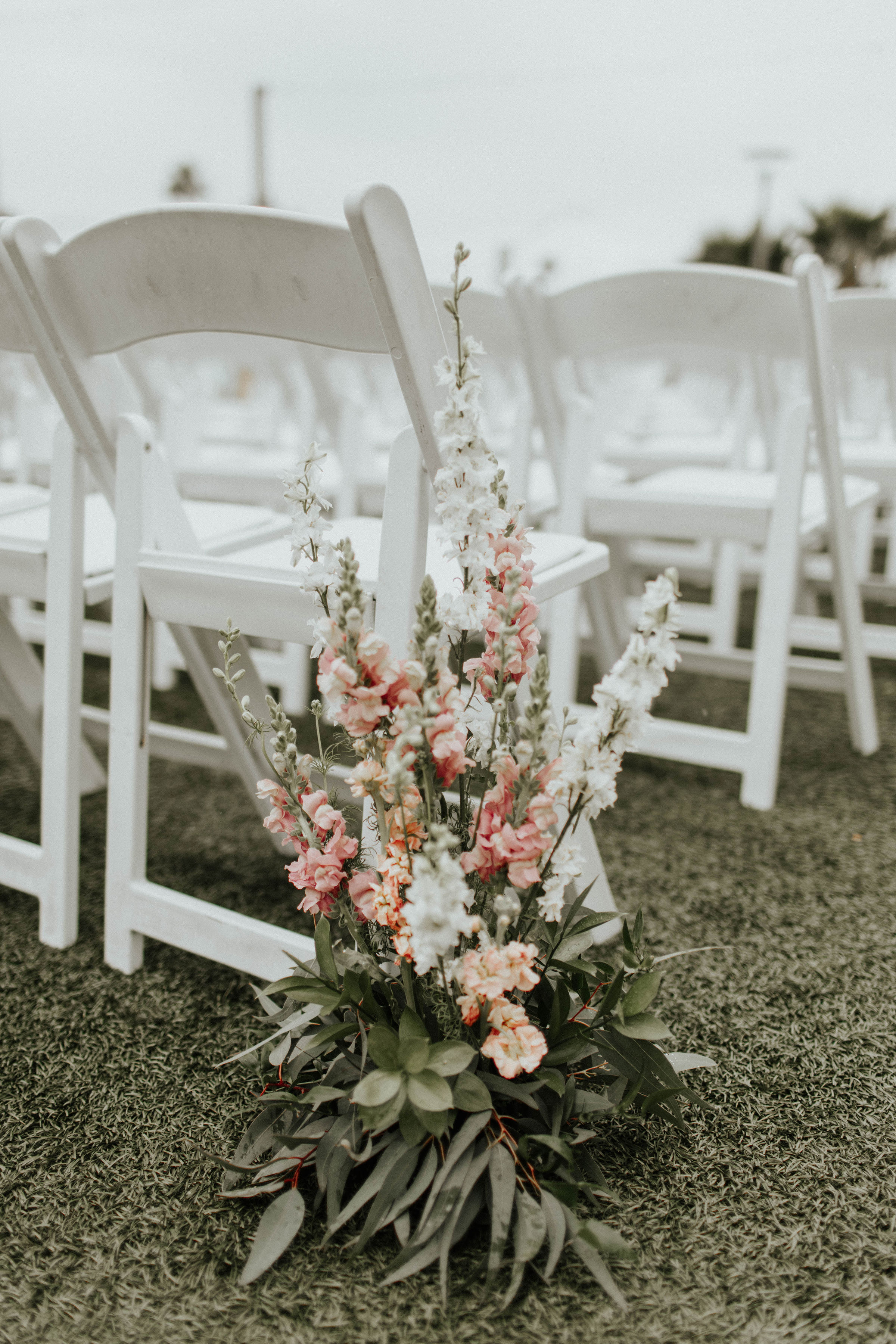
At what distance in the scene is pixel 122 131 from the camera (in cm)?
468

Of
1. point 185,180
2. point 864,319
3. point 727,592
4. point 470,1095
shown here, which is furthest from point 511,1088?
point 185,180

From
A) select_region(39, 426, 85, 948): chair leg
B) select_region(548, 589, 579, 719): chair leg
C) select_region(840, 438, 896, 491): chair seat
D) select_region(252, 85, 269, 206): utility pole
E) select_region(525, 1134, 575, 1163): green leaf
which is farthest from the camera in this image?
select_region(252, 85, 269, 206): utility pole

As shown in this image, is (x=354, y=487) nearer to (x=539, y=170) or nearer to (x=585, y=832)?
(x=585, y=832)

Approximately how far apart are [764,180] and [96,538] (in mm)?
6773

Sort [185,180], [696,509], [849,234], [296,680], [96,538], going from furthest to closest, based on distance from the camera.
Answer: [185,180] < [849,234] < [296,680] < [696,509] < [96,538]

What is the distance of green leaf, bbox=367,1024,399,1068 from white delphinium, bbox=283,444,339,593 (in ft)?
1.08

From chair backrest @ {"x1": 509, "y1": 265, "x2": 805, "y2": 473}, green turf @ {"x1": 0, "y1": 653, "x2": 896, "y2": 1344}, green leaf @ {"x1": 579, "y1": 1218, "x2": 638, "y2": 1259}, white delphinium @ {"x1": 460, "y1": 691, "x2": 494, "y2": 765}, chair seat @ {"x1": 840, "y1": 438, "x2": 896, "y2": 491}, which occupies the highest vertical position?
chair backrest @ {"x1": 509, "y1": 265, "x2": 805, "y2": 473}

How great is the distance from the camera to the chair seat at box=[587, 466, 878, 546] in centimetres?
149

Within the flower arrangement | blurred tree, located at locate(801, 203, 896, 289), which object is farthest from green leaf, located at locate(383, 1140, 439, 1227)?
blurred tree, located at locate(801, 203, 896, 289)

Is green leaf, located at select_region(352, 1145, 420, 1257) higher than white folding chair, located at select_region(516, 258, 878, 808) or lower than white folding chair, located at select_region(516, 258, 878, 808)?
lower

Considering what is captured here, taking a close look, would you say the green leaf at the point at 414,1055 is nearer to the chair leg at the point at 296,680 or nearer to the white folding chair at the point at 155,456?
the white folding chair at the point at 155,456

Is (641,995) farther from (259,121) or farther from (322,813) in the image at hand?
(259,121)

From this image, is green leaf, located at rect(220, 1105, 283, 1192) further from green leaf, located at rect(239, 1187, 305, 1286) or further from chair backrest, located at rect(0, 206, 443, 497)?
chair backrest, located at rect(0, 206, 443, 497)

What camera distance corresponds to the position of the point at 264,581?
3.05 feet
